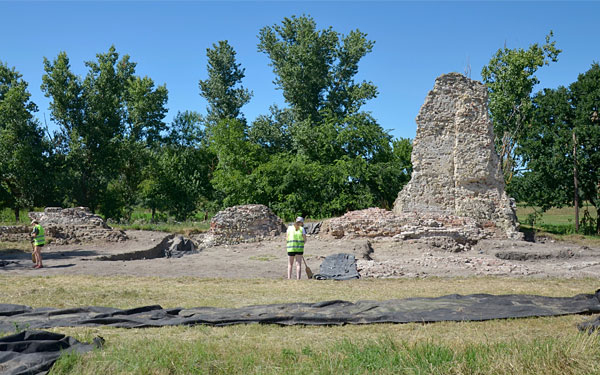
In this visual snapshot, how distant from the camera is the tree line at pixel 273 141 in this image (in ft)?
85.1

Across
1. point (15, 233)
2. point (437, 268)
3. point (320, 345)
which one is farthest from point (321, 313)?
point (15, 233)

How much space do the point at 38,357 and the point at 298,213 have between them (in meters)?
23.7

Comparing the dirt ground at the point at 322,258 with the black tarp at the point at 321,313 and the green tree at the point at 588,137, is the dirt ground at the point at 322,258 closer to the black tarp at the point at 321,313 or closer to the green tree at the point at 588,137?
the black tarp at the point at 321,313

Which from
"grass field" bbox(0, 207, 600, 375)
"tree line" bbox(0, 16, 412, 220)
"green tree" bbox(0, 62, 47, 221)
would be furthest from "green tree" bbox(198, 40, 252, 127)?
"grass field" bbox(0, 207, 600, 375)

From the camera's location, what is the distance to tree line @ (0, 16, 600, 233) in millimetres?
25953

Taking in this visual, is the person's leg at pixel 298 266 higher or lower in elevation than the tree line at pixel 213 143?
lower

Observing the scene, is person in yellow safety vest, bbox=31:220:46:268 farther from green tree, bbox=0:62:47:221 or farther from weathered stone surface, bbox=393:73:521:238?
green tree, bbox=0:62:47:221

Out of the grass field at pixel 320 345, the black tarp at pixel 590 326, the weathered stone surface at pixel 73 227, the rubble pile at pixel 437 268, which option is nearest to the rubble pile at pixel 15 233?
the weathered stone surface at pixel 73 227

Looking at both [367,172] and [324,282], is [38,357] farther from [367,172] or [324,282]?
[367,172]

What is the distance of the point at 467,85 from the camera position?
798 inches

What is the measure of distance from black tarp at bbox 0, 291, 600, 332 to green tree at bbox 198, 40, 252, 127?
36.0 m

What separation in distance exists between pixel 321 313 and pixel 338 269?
5.45 m

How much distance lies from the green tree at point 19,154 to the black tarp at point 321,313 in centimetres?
3076

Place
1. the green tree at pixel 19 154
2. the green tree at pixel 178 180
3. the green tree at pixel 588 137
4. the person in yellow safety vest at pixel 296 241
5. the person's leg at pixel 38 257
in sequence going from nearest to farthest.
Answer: the person in yellow safety vest at pixel 296 241, the person's leg at pixel 38 257, the green tree at pixel 588 137, the green tree at pixel 19 154, the green tree at pixel 178 180
